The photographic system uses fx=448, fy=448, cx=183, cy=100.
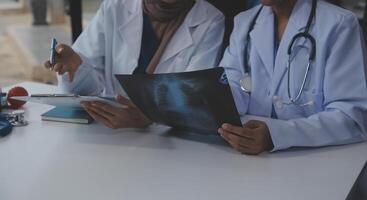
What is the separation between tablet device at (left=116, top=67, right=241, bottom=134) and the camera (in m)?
0.99

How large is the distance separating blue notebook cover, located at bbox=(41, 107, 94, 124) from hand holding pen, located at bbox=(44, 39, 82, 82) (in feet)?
0.36

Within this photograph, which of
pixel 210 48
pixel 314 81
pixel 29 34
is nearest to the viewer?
pixel 314 81

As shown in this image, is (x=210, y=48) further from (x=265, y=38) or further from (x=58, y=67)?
(x=58, y=67)

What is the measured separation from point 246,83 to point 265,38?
0.47ft

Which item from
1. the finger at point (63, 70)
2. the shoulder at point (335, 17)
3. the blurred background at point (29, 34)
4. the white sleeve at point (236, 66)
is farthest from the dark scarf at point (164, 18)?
the blurred background at point (29, 34)

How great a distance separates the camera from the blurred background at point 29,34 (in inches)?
150

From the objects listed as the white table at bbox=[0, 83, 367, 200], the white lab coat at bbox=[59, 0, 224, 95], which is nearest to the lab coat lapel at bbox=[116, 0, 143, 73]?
the white lab coat at bbox=[59, 0, 224, 95]

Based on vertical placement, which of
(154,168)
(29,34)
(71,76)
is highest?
(71,76)

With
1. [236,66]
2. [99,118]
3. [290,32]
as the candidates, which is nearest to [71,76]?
[99,118]

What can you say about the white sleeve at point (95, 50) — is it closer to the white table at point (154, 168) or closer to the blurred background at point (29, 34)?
the white table at point (154, 168)

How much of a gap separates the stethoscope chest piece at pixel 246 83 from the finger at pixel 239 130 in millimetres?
276

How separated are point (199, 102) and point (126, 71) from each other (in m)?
0.54

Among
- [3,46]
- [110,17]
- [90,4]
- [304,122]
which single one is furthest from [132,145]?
[3,46]

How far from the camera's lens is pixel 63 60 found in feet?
4.16
